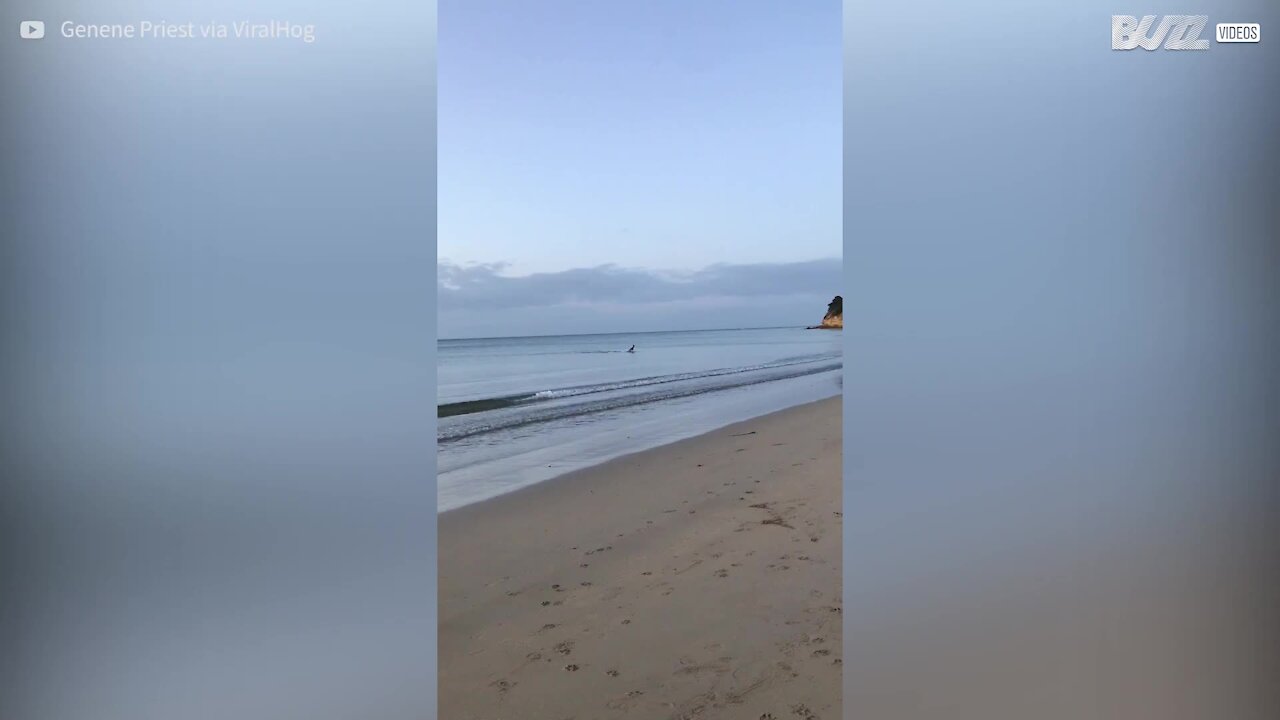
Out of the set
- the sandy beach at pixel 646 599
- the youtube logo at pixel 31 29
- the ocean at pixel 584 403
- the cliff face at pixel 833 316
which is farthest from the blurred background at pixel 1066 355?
the cliff face at pixel 833 316

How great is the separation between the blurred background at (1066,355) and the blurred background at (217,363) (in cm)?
101

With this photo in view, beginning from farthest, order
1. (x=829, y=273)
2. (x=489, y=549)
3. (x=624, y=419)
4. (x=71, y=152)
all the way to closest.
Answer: (x=829, y=273), (x=624, y=419), (x=489, y=549), (x=71, y=152)

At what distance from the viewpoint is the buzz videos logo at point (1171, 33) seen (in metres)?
1.40

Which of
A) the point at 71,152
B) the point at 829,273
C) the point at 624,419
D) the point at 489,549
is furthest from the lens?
the point at 829,273

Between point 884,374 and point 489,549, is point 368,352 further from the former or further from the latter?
point 489,549

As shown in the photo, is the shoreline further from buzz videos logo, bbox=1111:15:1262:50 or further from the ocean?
buzz videos logo, bbox=1111:15:1262:50

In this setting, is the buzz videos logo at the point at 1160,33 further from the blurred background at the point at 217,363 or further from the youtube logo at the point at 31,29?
the youtube logo at the point at 31,29

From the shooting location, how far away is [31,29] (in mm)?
1373

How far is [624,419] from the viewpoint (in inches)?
245

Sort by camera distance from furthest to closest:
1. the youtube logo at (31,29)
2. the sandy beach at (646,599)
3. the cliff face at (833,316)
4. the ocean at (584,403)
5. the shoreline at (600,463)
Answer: the cliff face at (833,316) → the ocean at (584,403) → the shoreline at (600,463) → the sandy beach at (646,599) → the youtube logo at (31,29)

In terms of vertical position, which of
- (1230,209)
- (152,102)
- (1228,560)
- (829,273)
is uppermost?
(829,273)

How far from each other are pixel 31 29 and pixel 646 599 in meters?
2.19

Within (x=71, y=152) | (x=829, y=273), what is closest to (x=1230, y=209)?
(x=71, y=152)

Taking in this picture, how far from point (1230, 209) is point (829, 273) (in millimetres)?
19824
